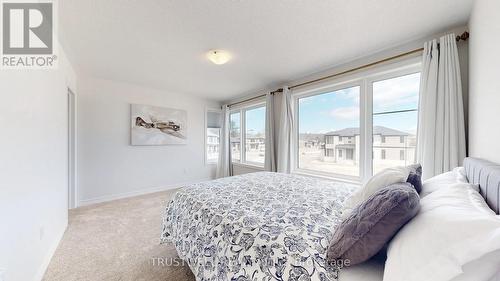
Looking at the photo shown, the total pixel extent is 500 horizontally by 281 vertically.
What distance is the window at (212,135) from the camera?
5133mm

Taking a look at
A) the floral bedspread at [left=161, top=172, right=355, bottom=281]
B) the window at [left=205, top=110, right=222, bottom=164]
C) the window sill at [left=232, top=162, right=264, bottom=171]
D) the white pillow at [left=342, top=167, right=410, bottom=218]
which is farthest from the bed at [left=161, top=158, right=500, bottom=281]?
the window at [left=205, top=110, right=222, bottom=164]

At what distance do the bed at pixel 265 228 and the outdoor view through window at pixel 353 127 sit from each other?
1108 mm

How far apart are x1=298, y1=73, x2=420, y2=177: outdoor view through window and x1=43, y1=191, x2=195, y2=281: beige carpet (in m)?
2.50

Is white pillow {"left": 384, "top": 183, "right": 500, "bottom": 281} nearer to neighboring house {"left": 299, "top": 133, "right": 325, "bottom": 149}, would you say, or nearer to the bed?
the bed

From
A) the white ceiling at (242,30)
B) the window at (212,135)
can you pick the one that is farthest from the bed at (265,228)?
the window at (212,135)

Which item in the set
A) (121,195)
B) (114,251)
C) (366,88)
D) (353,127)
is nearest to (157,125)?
→ (121,195)

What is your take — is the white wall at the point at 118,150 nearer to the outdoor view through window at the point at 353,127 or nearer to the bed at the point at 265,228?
the bed at the point at 265,228

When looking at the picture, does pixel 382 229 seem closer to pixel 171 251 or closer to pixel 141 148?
pixel 171 251

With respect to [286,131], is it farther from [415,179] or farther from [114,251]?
[114,251]

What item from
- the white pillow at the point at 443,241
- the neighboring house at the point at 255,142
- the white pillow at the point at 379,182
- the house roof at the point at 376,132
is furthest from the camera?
the neighboring house at the point at 255,142

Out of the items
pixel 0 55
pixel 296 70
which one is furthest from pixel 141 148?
pixel 296 70

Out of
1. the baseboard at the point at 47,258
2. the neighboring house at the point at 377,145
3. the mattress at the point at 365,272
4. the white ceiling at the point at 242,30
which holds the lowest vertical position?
the baseboard at the point at 47,258

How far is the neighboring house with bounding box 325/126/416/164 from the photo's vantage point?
2.36m

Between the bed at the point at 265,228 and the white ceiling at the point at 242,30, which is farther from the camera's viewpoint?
the white ceiling at the point at 242,30
